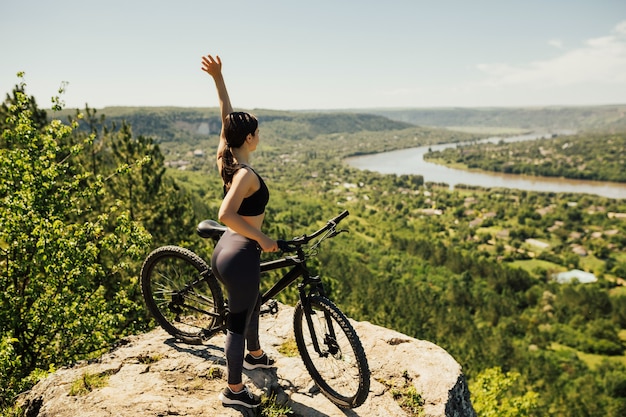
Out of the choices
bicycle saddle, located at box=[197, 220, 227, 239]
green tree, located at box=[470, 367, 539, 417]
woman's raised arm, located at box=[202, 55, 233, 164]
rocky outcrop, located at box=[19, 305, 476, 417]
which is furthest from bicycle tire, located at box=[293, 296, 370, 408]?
green tree, located at box=[470, 367, 539, 417]

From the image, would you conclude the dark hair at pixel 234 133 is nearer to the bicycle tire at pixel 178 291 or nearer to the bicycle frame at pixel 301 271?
the bicycle frame at pixel 301 271

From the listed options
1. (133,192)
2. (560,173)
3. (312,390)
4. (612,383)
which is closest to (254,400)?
(312,390)

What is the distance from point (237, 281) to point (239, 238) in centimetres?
43

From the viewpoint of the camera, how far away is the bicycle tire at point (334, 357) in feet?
13.7

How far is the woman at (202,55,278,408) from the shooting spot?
11.8ft

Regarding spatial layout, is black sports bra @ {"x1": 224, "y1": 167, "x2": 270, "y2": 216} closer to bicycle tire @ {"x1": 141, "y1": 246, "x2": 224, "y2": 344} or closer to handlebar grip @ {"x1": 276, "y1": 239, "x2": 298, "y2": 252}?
handlebar grip @ {"x1": 276, "y1": 239, "x2": 298, "y2": 252}

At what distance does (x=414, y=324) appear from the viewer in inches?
1986

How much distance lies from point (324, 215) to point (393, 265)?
34059 millimetres

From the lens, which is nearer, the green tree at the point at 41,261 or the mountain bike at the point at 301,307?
the mountain bike at the point at 301,307

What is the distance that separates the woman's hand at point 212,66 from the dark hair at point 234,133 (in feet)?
4.16

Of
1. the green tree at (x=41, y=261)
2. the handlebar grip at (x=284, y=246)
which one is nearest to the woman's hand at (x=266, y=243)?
the handlebar grip at (x=284, y=246)

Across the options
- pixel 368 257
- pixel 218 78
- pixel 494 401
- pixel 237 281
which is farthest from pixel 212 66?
pixel 368 257

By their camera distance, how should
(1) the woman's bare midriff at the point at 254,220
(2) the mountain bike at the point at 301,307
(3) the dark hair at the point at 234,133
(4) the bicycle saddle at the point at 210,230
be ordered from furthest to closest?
(4) the bicycle saddle at the point at 210,230
(2) the mountain bike at the point at 301,307
(1) the woman's bare midriff at the point at 254,220
(3) the dark hair at the point at 234,133

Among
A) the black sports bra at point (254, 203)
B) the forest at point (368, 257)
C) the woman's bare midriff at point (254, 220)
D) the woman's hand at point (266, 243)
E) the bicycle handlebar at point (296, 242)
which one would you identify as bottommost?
the forest at point (368, 257)
